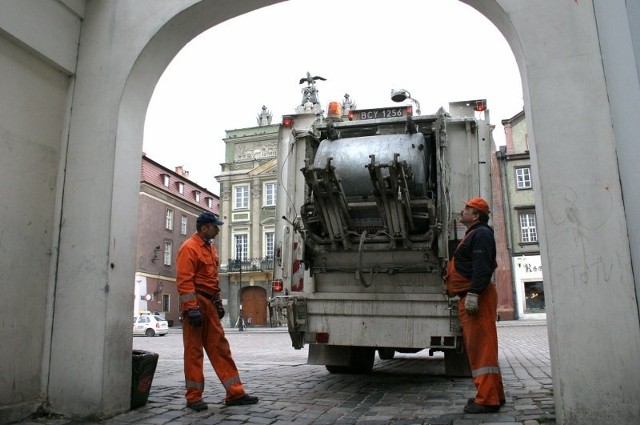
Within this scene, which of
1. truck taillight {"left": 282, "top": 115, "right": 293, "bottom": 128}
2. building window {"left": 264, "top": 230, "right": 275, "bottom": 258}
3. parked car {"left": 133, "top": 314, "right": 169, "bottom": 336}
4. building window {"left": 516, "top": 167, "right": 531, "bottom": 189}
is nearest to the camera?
truck taillight {"left": 282, "top": 115, "right": 293, "bottom": 128}

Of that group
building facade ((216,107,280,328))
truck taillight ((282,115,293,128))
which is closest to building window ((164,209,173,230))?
building facade ((216,107,280,328))

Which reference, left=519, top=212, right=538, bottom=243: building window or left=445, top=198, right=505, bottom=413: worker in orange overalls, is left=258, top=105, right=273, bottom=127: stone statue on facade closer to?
left=519, top=212, right=538, bottom=243: building window

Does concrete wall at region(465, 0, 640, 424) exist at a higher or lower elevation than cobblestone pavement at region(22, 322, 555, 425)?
higher

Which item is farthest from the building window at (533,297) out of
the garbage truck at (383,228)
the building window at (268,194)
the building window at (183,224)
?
the garbage truck at (383,228)

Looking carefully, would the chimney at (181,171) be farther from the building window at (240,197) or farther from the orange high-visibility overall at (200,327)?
the orange high-visibility overall at (200,327)

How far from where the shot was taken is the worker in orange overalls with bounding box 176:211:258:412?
4938 millimetres

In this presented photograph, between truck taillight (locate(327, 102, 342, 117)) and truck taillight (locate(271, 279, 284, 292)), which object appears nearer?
truck taillight (locate(271, 279, 284, 292))

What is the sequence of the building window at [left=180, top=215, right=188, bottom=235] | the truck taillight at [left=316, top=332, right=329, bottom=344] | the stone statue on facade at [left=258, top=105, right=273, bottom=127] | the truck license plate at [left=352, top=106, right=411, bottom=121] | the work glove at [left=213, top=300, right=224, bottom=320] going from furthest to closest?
the building window at [left=180, top=215, right=188, bottom=235] < the stone statue on facade at [left=258, top=105, right=273, bottom=127] < the truck license plate at [left=352, top=106, right=411, bottom=121] < the truck taillight at [left=316, top=332, right=329, bottom=344] < the work glove at [left=213, top=300, right=224, bottom=320]

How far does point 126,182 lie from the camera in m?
5.03

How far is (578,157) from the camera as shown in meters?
3.85

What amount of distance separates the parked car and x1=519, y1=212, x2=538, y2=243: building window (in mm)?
20247

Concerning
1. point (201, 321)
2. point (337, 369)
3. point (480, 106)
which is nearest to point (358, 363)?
point (337, 369)

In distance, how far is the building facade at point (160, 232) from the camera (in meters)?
36.4

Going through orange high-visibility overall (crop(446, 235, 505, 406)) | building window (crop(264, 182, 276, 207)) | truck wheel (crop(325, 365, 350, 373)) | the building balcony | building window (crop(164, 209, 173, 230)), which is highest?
building window (crop(264, 182, 276, 207))
